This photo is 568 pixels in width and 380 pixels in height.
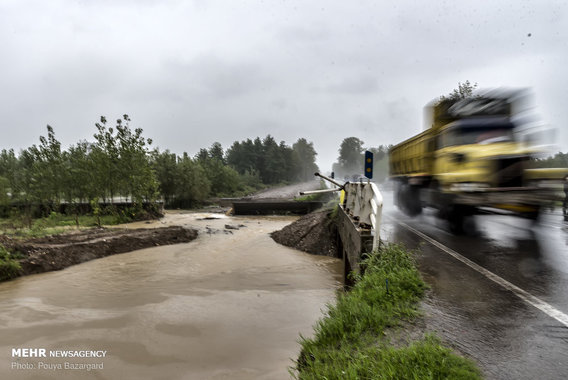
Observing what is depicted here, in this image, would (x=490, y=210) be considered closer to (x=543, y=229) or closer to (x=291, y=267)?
(x=543, y=229)

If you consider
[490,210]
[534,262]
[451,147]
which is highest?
[451,147]

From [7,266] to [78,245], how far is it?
2.51m

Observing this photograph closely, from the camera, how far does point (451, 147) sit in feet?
28.1

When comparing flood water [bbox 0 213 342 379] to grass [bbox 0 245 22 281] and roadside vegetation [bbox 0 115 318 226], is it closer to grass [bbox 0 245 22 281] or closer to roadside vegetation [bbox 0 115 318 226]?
grass [bbox 0 245 22 281]

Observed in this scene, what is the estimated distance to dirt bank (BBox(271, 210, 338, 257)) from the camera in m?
11.9

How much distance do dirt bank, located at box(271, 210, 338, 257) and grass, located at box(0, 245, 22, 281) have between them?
8986 millimetres

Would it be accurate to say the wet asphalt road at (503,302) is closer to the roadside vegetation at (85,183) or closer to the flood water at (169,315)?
the flood water at (169,315)

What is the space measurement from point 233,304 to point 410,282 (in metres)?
4.10

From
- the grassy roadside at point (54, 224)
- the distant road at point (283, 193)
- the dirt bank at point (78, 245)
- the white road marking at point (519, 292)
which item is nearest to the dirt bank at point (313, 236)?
the dirt bank at point (78, 245)

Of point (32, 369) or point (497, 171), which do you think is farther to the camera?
point (497, 171)

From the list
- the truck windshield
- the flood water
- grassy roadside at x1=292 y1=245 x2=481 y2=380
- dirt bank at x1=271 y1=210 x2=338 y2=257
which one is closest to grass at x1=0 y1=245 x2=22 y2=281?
the flood water

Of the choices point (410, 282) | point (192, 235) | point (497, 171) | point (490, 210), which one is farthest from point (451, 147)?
point (192, 235)

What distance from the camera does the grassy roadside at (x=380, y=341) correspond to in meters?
2.64

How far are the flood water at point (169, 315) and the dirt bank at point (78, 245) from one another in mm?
458
